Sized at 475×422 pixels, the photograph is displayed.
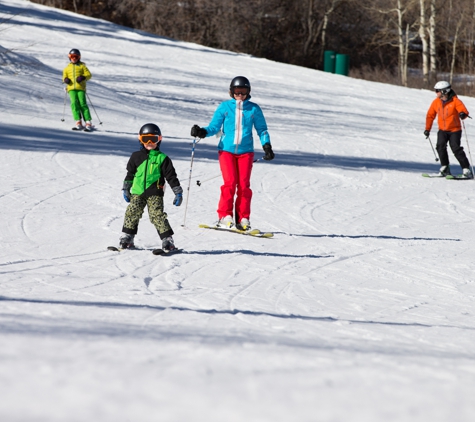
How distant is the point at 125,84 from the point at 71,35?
1118 centimetres

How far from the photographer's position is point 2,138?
13875mm

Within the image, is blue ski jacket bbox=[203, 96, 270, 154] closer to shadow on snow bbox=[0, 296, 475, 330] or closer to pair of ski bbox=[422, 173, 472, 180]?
shadow on snow bbox=[0, 296, 475, 330]

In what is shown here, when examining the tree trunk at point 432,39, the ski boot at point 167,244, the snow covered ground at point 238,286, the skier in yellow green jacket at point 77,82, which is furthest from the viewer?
the tree trunk at point 432,39

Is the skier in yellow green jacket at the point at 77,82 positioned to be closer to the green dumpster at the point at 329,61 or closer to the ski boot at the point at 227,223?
A: the ski boot at the point at 227,223

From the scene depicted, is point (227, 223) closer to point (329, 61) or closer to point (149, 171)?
point (149, 171)

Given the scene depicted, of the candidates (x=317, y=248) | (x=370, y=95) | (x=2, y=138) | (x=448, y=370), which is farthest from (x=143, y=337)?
(x=370, y=95)

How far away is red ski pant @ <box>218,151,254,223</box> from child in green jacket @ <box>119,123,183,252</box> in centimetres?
141

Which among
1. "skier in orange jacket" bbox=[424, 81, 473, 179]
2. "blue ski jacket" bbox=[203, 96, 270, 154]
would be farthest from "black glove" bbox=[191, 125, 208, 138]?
"skier in orange jacket" bbox=[424, 81, 473, 179]

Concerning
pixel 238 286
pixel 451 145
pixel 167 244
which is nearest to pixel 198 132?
pixel 167 244

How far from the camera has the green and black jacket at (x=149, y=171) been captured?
23.8ft

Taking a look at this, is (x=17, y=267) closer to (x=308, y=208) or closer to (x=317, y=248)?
(x=317, y=248)

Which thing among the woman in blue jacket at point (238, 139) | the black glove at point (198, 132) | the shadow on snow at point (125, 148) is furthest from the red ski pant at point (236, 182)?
the shadow on snow at point (125, 148)

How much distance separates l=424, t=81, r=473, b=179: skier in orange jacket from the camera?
1303 cm

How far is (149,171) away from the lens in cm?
725
